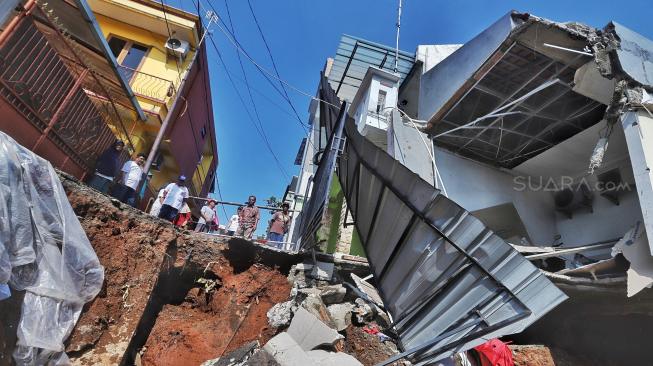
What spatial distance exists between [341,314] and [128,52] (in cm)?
1241

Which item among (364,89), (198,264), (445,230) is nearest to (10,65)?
(198,264)

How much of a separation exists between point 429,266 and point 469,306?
22.6 inches

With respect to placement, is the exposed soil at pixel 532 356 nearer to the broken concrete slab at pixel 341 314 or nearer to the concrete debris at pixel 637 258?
the concrete debris at pixel 637 258

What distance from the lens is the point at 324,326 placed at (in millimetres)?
4109

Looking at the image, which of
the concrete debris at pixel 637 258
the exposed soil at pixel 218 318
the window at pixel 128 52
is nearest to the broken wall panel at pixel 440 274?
the exposed soil at pixel 218 318

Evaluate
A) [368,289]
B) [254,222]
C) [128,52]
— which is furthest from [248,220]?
[128,52]

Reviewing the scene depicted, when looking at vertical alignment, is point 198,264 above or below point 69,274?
above

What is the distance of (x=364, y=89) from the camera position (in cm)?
1032

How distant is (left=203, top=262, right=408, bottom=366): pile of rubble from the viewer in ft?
11.8

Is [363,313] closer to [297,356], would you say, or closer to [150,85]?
[297,356]

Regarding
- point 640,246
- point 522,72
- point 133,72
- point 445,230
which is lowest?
point 445,230

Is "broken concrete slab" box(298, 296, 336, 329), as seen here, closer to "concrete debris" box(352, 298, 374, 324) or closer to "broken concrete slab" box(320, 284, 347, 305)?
"broken concrete slab" box(320, 284, 347, 305)

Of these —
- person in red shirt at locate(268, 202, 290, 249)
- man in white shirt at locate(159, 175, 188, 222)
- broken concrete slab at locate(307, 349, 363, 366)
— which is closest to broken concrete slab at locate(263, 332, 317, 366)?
broken concrete slab at locate(307, 349, 363, 366)

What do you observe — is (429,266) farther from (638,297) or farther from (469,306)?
(638,297)
